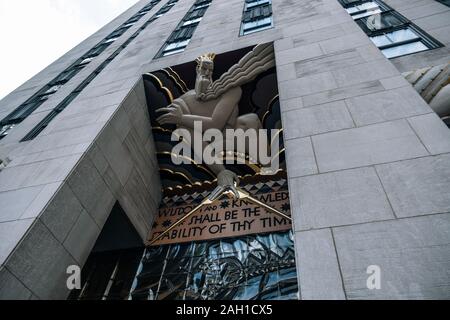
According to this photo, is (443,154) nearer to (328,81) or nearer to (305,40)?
(328,81)

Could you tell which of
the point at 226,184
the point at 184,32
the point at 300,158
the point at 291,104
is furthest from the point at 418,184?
the point at 184,32

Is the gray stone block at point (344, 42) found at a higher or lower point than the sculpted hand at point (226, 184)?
higher

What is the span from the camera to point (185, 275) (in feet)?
28.3

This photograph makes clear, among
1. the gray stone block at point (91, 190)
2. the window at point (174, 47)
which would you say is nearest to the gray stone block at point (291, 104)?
the gray stone block at point (91, 190)

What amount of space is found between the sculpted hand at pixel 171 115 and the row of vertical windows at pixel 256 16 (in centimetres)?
521

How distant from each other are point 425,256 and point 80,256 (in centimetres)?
693

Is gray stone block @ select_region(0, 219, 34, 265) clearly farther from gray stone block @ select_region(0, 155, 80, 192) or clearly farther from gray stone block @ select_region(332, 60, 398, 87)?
gray stone block @ select_region(332, 60, 398, 87)

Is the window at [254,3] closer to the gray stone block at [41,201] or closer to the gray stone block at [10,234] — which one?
the gray stone block at [41,201]

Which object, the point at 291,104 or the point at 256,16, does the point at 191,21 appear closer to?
the point at 256,16

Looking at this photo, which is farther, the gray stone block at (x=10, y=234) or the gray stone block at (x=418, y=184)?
the gray stone block at (x=10, y=234)

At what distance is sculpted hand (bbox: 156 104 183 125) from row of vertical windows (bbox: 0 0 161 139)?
737 cm

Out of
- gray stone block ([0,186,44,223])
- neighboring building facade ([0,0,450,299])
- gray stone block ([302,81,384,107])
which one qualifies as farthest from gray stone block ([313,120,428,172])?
gray stone block ([0,186,44,223])

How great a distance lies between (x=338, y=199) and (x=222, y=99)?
22.0 ft

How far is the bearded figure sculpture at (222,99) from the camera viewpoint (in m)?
10.6
